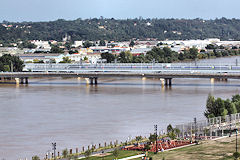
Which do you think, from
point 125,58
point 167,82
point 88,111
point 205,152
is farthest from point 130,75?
point 205,152

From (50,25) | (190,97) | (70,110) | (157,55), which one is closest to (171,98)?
(190,97)

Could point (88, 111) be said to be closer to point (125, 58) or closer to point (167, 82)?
point (167, 82)

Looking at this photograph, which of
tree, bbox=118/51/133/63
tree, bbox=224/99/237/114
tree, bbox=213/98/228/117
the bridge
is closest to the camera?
tree, bbox=213/98/228/117

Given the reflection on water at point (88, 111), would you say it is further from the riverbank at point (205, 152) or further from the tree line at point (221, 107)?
the riverbank at point (205, 152)

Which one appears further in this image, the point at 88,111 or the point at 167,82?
the point at 167,82

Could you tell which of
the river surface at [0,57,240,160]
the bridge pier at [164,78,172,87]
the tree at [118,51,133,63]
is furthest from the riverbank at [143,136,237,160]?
the tree at [118,51,133,63]

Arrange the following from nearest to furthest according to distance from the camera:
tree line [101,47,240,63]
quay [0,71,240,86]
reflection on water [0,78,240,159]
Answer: reflection on water [0,78,240,159], quay [0,71,240,86], tree line [101,47,240,63]

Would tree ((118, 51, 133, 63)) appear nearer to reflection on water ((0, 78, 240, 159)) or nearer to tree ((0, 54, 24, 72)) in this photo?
tree ((0, 54, 24, 72))


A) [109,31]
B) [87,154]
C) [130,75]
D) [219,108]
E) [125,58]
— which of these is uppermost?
[109,31]

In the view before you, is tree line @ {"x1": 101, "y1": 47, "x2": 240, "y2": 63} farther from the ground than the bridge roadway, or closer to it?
farther from the ground
